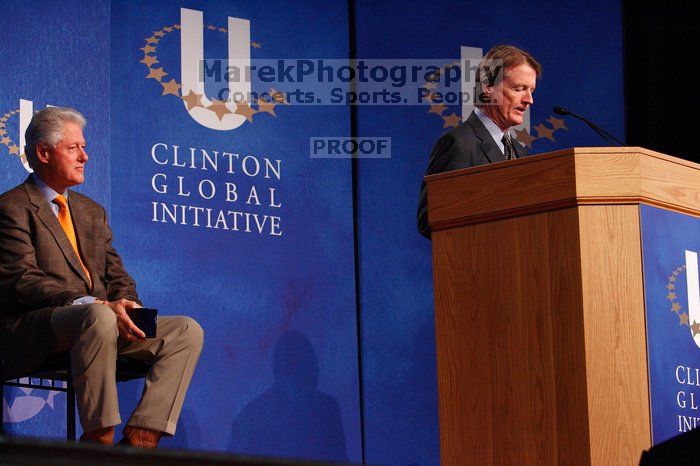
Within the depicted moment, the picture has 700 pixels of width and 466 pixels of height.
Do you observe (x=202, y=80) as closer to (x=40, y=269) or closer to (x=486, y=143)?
(x=40, y=269)

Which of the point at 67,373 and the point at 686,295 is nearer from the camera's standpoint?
the point at 686,295

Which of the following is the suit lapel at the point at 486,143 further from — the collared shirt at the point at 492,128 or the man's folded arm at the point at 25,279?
the man's folded arm at the point at 25,279

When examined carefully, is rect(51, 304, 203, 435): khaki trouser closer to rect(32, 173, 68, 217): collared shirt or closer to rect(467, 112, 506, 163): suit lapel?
rect(32, 173, 68, 217): collared shirt

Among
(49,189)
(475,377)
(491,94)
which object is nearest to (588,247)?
(475,377)

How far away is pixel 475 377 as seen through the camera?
2.63 metres

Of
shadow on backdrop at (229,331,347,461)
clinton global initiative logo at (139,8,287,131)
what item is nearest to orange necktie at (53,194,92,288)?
clinton global initiative logo at (139,8,287,131)

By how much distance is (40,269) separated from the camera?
10.3ft

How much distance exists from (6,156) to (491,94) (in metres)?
1.63

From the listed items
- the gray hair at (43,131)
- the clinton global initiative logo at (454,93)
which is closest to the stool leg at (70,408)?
the gray hair at (43,131)

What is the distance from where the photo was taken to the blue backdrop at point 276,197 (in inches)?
150

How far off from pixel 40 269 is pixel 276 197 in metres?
1.32

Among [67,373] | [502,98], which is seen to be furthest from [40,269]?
[502,98]

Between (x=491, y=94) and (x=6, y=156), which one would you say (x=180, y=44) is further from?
(x=491, y=94)

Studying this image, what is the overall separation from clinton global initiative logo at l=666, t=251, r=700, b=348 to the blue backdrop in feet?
6.02
